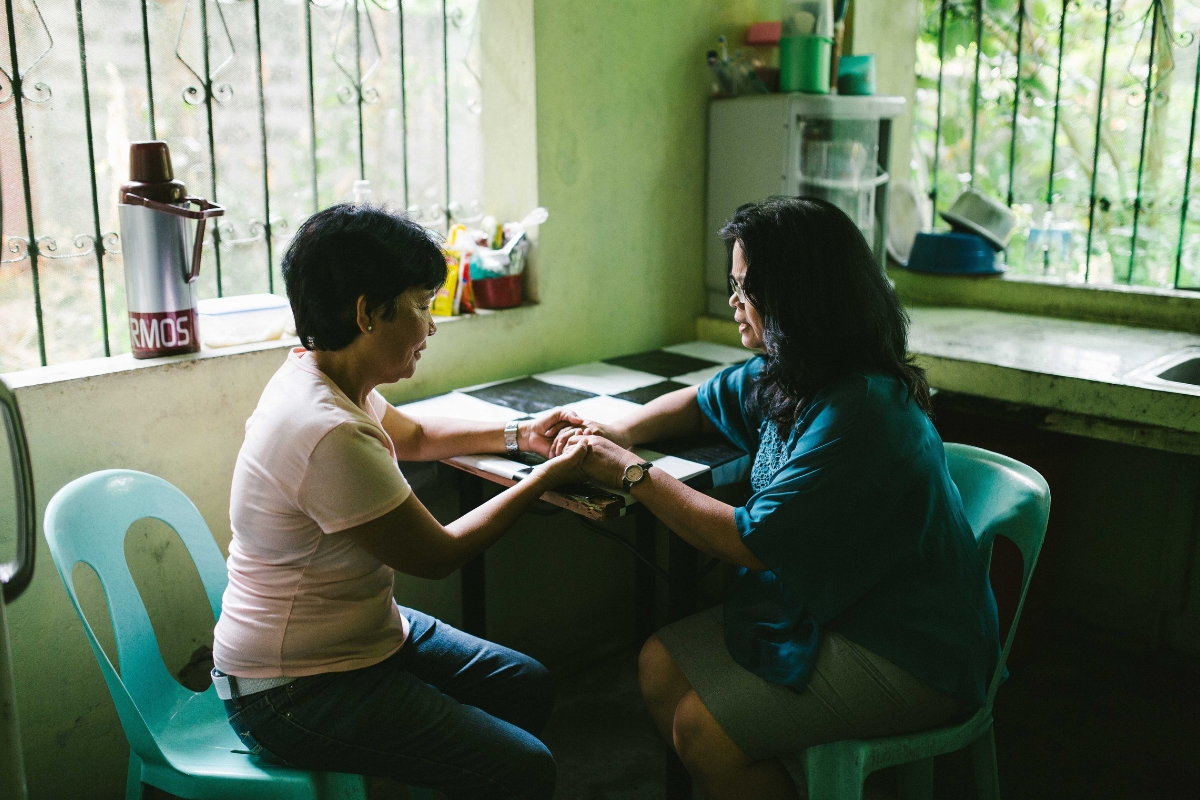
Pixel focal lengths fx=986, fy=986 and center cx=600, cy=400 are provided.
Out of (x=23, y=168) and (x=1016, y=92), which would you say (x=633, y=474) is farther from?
(x=1016, y=92)

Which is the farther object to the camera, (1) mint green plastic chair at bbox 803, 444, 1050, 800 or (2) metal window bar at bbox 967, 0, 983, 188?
(2) metal window bar at bbox 967, 0, 983, 188

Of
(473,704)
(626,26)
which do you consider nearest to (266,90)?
(626,26)

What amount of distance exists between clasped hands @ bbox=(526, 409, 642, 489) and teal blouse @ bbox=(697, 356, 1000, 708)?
0.29 metres

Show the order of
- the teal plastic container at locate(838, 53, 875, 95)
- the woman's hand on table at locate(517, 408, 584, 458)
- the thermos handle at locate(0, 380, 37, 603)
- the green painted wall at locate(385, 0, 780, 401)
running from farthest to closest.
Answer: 1. the teal plastic container at locate(838, 53, 875, 95)
2. the green painted wall at locate(385, 0, 780, 401)
3. the woman's hand on table at locate(517, 408, 584, 458)
4. the thermos handle at locate(0, 380, 37, 603)

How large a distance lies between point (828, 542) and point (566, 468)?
0.50m

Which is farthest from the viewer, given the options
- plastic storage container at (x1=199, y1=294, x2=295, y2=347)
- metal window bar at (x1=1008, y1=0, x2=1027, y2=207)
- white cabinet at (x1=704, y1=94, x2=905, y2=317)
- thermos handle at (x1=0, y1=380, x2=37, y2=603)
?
metal window bar at (x1=1008, y1=0, x2=1027, y2=207)

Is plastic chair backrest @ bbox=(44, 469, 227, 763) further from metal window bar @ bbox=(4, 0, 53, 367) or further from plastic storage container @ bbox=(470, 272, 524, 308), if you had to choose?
plastic storage container @ bbox=(470, 272, 524, 308)

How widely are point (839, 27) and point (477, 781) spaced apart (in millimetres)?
2553

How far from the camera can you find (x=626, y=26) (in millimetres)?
2811

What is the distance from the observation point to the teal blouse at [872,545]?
1.60 m

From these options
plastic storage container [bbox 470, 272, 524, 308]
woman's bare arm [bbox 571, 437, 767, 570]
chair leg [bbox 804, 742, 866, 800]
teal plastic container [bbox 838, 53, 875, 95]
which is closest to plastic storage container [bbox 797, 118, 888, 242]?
teal plastic container [bbox 838, 53, 875, 95]

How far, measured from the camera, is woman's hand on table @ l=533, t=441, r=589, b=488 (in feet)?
5.92

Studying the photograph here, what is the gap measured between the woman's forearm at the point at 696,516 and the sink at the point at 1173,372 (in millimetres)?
1339

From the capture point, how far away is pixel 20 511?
1.12m
